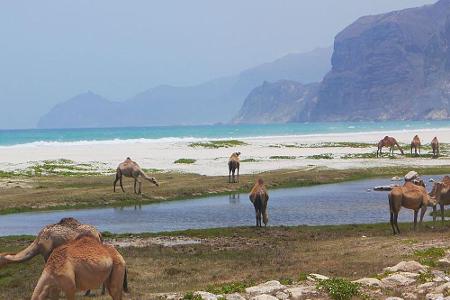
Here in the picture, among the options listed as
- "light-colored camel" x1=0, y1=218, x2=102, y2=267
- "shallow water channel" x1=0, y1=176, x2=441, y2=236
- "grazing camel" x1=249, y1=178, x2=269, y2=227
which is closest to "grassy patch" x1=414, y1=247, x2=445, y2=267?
"light-colored camel" x1=0, y1=218, x2=102, y2=267

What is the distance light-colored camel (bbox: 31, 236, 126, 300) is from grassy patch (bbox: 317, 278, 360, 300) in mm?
4454

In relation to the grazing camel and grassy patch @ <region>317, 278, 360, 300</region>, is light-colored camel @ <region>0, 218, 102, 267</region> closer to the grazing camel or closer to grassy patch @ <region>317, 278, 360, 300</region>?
grassy patch @ <region>317, 278, 360, 300</region>

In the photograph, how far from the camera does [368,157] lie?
63469 mm

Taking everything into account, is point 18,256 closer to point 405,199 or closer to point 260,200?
point 260,200

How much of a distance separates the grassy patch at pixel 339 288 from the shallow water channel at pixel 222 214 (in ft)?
46.7

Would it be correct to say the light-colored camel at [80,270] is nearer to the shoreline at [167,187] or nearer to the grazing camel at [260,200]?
the grazing camel at [260,200]

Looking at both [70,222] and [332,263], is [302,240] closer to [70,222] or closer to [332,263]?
[332,263]

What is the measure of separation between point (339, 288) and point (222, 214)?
701 inches

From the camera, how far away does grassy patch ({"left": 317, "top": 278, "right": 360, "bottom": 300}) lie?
44.3 feet

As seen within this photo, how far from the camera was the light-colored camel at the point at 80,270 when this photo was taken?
11.2 meters

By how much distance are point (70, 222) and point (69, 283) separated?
465cm

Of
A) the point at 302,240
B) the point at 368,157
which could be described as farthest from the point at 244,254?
the point at 368,157

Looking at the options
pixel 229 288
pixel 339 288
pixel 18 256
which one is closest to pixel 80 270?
pixel 18 256

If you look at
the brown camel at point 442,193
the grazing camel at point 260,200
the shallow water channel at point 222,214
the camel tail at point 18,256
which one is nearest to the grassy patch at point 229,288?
the camel tail at point 18,256
